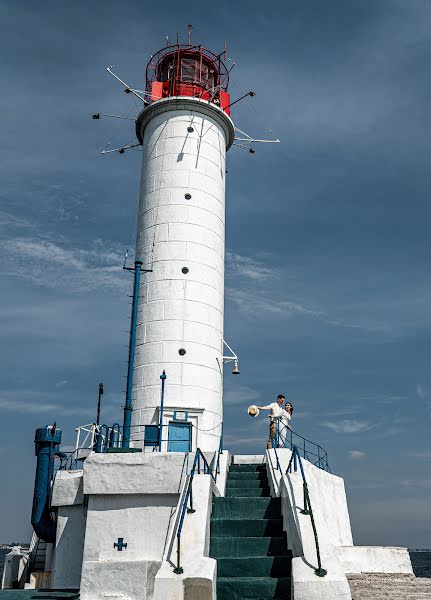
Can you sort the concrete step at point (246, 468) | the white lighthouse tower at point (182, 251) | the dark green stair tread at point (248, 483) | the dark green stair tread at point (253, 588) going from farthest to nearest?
the white lighthouse tower at point (182, 251)
the concrete step at point (246, 468)
the dark green stair tread at point (248, 483)
the dark green stair tread at point (253, 588)

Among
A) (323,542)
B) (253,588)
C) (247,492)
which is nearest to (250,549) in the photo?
(253,588)

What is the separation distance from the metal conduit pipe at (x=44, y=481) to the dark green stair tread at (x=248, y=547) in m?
6.56

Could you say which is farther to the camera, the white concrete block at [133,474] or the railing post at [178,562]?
the white concrete block at [133,474]

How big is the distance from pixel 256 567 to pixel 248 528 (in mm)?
1423

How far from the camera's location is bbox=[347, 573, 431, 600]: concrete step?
1084cm

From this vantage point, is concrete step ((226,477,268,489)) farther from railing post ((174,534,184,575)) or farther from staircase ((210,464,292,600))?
railing post ((174,534,184,575))

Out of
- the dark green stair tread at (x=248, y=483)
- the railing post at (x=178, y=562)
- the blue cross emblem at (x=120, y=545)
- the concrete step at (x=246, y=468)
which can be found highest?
the concrete step at (x=246, y=468)

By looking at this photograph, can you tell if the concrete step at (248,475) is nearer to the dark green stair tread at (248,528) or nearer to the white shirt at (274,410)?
the white shirt at (274,410)

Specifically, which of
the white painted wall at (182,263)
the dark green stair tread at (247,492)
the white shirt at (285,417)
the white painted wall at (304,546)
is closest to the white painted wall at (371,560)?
the dark green stair tread at (247,492)

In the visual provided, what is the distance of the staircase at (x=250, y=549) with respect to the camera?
10.0m

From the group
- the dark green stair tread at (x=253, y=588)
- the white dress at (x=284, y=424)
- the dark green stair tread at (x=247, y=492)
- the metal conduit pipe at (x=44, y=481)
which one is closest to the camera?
the dark green stair tread at (x=253, y=588)

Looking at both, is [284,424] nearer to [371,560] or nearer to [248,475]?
[248,475]

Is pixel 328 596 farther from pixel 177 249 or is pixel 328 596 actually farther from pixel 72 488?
pixel 177 249

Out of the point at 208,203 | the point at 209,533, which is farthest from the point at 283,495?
the point at 208,203
